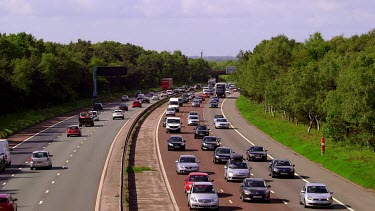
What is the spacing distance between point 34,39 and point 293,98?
103757mm

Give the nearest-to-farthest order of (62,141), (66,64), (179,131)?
(62,141), (179,131), (66,64)

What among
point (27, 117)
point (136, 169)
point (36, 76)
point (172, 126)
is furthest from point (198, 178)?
point (36, 76)

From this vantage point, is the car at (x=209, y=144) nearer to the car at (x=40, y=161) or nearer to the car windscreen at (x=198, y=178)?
the car at (x=40, y=161)

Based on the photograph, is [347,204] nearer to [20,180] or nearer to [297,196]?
[297,196]

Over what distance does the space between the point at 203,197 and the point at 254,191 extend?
12.7ft

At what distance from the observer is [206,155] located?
65.7 meters

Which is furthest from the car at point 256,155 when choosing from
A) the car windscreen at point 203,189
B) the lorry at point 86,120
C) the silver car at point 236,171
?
the lorry at point 86,120

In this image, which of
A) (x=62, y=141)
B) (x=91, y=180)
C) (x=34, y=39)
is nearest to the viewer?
(x=91, y=180)

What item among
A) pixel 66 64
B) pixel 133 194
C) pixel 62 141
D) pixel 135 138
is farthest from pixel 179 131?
Result: pixel 66 64

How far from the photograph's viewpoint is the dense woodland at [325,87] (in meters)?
60.3

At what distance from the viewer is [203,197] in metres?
37.9

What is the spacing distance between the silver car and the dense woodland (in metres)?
Result: 13.4

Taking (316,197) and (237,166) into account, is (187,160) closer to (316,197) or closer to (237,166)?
(237,166)

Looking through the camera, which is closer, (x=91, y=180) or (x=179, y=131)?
(x=91, y=180)
